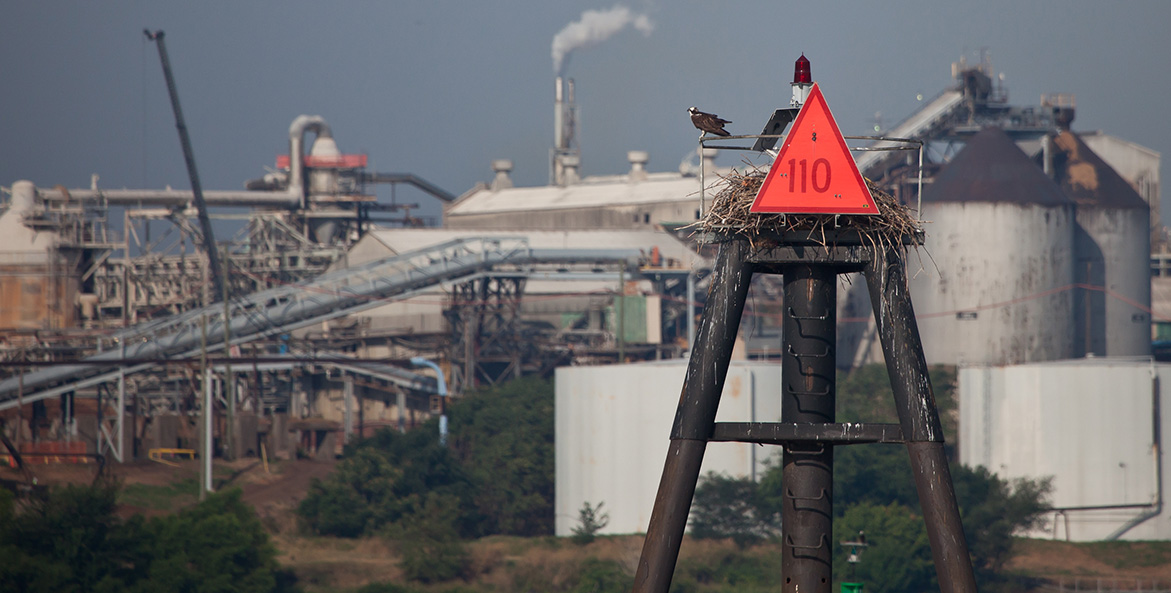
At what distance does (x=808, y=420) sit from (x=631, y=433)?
4513cm

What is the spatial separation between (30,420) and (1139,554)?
4718 centimetres

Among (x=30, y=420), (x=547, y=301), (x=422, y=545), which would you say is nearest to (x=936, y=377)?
(x=547, y=301)

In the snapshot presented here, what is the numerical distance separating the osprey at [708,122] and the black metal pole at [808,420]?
41.8 inches

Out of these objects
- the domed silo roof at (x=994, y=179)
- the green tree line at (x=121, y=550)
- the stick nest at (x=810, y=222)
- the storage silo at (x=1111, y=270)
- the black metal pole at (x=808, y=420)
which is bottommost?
the green tree line at (x=121, y=550)

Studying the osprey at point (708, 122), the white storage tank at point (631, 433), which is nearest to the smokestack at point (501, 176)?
the white storage tank at point (631, 433)

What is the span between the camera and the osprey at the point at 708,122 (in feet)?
32.7

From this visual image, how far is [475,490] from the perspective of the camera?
60.2 metres

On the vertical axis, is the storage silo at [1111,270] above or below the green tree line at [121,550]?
above

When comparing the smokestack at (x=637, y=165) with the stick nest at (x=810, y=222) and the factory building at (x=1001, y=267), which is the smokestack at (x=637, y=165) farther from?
the stick nest at (x=810, y=222)

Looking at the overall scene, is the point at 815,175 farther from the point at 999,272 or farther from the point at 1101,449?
the point at 999,272

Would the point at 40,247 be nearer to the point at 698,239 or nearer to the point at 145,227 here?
the point at 145,227

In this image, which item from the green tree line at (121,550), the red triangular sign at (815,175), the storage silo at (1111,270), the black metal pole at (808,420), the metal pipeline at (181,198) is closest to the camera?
the red triangular sign at (815,175)

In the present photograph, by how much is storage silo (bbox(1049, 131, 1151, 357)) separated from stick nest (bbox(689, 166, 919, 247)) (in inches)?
2637

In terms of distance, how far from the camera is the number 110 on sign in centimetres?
941
